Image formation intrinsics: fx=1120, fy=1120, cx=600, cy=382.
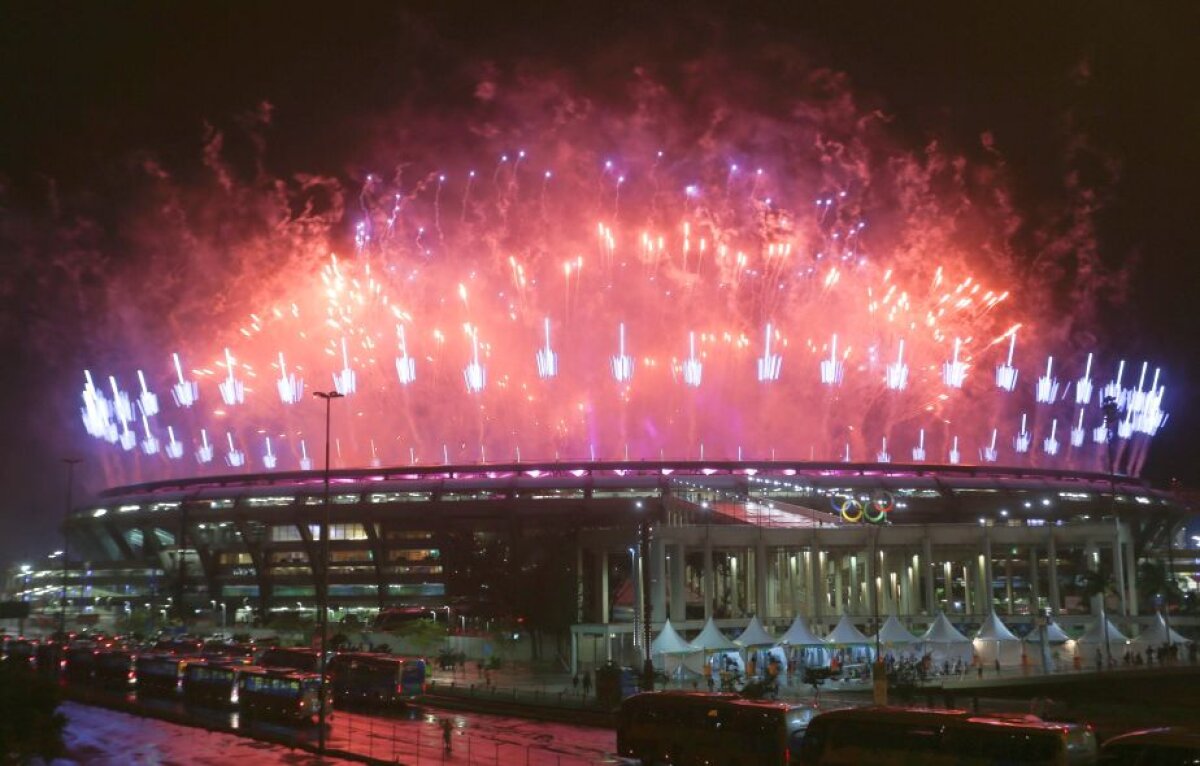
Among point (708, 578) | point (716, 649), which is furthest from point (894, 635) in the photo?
point (708, 578)

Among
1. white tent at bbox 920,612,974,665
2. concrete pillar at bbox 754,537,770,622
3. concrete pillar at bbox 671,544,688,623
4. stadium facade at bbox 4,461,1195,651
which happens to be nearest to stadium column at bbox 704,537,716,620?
stadium facade at bbox 4,461,1195,651

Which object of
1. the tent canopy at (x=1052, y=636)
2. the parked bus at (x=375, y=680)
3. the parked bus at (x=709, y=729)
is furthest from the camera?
the tent canopy at (x=1052, y=636)

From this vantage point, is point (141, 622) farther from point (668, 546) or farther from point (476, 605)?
point (668, 546)

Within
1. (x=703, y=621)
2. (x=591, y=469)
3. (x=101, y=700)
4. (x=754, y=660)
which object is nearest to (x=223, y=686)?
(x=101, y=700)

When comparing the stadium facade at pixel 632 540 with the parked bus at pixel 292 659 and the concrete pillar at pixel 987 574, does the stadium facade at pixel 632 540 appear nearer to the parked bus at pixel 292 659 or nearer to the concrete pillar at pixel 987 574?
the concrete pillar at pixel 987 574

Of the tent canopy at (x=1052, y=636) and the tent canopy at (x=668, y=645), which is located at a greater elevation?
the tent canopy at (x=668, y=645)

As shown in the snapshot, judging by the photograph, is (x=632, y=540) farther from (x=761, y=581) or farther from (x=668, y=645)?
(x=668, y=645)

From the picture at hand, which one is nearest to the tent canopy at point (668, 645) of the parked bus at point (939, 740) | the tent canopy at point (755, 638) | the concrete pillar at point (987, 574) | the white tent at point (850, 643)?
the tent canopy at point (755, 638)
